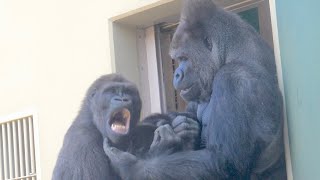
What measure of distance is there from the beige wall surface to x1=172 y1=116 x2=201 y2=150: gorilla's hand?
0.82 meters

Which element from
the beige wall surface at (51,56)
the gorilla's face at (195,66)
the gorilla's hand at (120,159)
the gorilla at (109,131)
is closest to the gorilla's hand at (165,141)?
the gorilla at (109,131)

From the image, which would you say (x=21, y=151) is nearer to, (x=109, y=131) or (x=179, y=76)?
(x=109, y=131)

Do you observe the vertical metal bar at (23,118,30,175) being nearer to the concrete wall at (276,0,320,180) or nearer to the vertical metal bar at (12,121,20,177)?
the vertical metal bar at (12,121,20,177)

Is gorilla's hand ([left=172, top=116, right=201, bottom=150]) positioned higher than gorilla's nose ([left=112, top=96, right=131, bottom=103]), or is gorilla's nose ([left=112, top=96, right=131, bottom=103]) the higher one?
gorilla's nose ([left=112, top=96, right=131, bottom=103])

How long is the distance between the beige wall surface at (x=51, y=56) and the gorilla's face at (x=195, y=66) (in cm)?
59

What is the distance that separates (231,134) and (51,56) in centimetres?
174

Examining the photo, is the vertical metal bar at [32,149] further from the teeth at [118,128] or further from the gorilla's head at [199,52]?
the gorilla's head at [199,52]

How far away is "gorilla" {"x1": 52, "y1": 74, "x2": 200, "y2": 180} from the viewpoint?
13.9 ft

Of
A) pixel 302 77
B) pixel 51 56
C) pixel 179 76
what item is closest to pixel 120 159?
pixel 179 76

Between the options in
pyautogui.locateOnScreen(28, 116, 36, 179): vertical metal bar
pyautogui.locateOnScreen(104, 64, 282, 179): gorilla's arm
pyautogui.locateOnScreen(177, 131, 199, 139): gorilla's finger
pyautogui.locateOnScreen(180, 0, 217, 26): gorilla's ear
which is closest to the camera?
pyautogui.locateOnScreen(104, 64, 282, 179): gorilla's arm

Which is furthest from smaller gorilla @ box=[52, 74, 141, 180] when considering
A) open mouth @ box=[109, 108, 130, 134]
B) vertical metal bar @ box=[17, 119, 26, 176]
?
vertical metal bar @ box=[17, 119, 26, 176]

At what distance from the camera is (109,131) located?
4285mm

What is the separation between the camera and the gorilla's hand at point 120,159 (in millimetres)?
4039

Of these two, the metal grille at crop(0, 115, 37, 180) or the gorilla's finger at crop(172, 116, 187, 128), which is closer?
the gorilla's finger at crop(172, 116, 187, 128)
